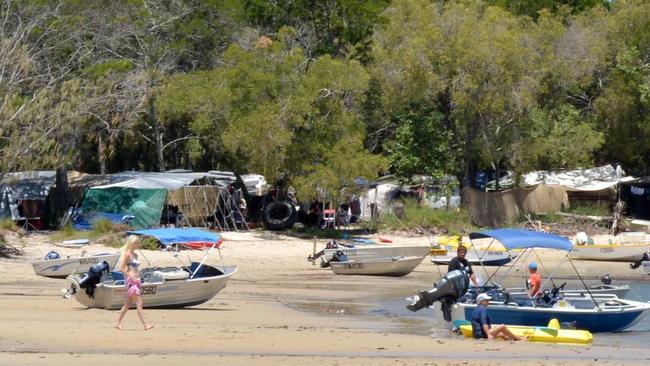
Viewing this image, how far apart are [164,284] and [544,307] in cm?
729

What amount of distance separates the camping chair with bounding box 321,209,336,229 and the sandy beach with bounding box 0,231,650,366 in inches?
447

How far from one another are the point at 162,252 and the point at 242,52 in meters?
9.91

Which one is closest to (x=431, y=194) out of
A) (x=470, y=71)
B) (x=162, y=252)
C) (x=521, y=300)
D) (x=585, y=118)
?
(x=470, y=71)

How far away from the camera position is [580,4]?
57.2 m

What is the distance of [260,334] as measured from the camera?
61.5 ft

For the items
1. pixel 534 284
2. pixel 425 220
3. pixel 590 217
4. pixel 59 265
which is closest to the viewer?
pixel 534 284

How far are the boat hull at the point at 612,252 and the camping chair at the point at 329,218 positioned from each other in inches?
347

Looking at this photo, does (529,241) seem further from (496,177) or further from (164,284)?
(496,177)

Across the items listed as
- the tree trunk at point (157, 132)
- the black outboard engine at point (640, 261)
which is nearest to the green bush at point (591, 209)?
the black outboard engine at point (640, 261)

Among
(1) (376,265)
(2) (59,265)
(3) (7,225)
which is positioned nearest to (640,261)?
(1) (376,265)

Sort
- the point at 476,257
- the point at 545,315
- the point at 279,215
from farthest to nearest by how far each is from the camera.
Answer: the point at 279,215 → the point at 476,257 → the point at 545,315

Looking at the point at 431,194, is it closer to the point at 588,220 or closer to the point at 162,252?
the point at 588,220

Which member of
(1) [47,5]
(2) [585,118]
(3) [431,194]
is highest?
(1) [47,5]

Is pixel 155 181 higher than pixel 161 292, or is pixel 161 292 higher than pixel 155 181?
pixel 155 181
